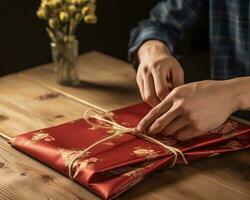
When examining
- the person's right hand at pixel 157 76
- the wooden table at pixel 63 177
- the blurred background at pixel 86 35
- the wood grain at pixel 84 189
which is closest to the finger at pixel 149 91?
the person's right hand at pixel 157 76

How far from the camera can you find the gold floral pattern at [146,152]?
1135 millimetres

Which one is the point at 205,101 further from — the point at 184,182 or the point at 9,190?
the point at 9,190

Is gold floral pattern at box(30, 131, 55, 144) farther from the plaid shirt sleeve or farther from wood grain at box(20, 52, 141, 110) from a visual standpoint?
the plaid shirt sleeve

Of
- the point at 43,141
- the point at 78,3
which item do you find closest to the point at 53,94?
the point at 78,3

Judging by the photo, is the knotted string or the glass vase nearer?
the knotted string

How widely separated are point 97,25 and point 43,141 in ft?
3.62

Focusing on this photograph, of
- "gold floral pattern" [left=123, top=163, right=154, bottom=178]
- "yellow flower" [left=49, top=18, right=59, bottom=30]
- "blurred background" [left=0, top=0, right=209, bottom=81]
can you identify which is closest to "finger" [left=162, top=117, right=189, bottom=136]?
"gold floral pattern" [left=123, top=163, right=154, bottom=178]

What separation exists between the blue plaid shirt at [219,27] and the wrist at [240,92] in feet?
1.71

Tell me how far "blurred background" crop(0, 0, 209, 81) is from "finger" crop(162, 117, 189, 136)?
0.87 metres

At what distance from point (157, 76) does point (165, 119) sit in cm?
22

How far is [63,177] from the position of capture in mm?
1114

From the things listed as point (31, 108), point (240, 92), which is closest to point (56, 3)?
point (31, 108)

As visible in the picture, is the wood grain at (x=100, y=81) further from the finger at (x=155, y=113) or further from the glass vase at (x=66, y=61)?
the finger at (x=155, y=113)

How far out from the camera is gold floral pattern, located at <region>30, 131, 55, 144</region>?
4.00 feet
